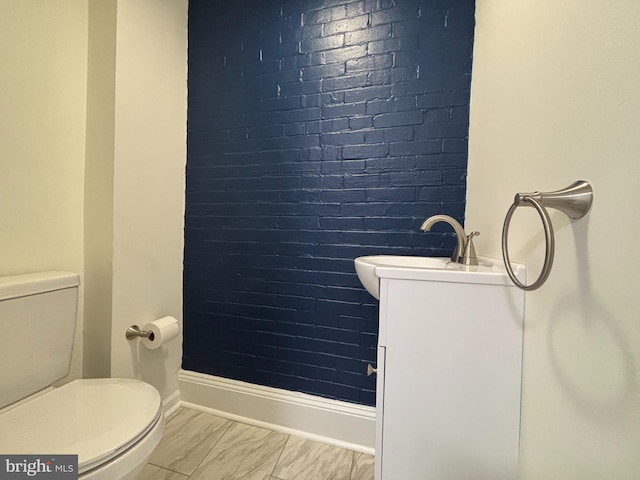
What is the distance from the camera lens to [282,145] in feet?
5.24

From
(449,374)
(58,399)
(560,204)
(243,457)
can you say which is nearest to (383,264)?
(449,374)

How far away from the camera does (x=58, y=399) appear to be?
0.99m

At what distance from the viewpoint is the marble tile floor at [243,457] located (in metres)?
1.26

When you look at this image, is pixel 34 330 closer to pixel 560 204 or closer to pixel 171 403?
pixel 171 403

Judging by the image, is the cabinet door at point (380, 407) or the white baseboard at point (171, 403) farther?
the white baseboard at point (171, 403)

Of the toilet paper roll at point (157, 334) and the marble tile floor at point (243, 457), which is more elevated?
the toilet paper roll at point (157, 334)

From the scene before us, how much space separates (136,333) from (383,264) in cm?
125

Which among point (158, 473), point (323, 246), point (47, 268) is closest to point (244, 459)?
point (158, 473)

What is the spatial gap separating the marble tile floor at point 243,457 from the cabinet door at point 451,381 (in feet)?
1.76

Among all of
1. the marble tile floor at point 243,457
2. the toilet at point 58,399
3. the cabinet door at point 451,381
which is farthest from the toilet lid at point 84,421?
the cabinet door at point 451,381

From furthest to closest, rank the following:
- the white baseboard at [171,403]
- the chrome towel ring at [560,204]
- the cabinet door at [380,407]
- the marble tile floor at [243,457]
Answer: the white baseboard at [171,403] → the marble tile floor at [243,457] → the cabinet door at [380,407] → the chrome towel ring at [560,204]

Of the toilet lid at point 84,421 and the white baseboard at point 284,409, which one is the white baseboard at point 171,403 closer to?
the white baseboard at point 284,409

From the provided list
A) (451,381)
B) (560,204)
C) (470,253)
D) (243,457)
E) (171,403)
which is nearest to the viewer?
(560,204)

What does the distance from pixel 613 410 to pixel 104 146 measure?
6.24 feet
